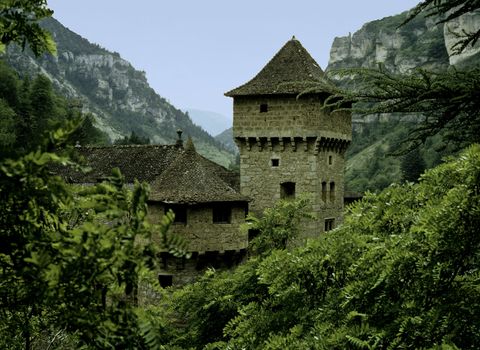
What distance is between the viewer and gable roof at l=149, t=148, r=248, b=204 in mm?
21969

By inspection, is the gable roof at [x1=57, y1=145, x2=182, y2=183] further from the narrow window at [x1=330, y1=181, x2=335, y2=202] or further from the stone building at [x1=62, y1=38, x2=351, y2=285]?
the narrow window at [x1=330, y1=181, x2=335, y2=202]

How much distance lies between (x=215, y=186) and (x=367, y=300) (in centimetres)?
1602

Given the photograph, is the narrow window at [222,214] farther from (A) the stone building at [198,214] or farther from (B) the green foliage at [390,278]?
(B) the green foliage at [390,278]

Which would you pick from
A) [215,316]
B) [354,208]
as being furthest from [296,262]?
Answer: [215,316]

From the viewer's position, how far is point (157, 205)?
2236cm

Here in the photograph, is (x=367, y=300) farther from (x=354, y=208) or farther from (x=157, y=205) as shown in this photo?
(x=157, y=205)

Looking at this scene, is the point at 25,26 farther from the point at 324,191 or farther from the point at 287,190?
the point at 324,191

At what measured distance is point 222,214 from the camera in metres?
22.8

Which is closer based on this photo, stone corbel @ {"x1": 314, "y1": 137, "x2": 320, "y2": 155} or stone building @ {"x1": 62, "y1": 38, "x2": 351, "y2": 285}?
stone building @ {"x1": 62, "y1": 38, "x2": 351, "y2": 285}

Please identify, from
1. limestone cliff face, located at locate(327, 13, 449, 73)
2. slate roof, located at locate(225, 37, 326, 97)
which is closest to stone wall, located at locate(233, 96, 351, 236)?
slate roof, located at locate(225, 37, 326, 97)

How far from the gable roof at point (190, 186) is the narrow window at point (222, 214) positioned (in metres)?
0.49

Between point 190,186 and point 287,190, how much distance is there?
515 cm

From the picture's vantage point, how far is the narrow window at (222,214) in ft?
74.3

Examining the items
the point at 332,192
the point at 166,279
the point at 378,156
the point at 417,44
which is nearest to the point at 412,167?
the point at 378,156
